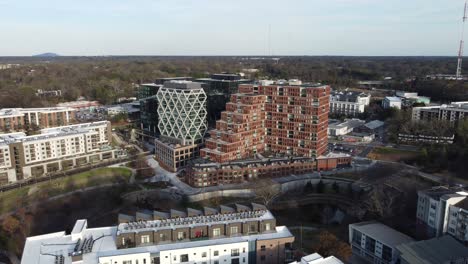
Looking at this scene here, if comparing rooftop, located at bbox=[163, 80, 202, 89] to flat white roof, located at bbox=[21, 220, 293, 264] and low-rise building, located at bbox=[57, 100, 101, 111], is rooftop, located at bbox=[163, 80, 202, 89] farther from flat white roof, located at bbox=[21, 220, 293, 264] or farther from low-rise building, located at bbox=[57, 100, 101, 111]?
low-rise building, located at bbox=[57, 100, 101, 111]

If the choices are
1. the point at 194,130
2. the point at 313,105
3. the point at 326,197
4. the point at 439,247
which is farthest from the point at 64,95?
the point at 439,247

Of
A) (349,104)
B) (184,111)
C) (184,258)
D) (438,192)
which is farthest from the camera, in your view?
(349,104)

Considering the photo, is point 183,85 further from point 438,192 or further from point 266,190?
point 438,192

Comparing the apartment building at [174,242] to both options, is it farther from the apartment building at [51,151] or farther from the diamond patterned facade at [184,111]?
the diamond patterned facade at [184,111]

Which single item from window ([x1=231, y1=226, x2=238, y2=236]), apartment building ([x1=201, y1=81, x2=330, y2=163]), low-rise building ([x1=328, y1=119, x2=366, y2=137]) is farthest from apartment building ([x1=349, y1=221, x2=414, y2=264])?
low-rise building ([x1=328, y1=119, x2=366, y2=137])

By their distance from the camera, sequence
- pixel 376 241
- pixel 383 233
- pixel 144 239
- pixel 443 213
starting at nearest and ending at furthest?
pixel 144 239 < pixel 376 241 < pixel 443 213 < pixel 383 233

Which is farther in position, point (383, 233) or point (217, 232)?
point (383, 233)

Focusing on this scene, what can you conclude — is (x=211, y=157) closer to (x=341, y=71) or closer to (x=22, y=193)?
(x=22, y=193)

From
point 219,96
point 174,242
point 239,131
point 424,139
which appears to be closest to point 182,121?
point 239,131

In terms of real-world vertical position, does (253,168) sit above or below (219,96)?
below
